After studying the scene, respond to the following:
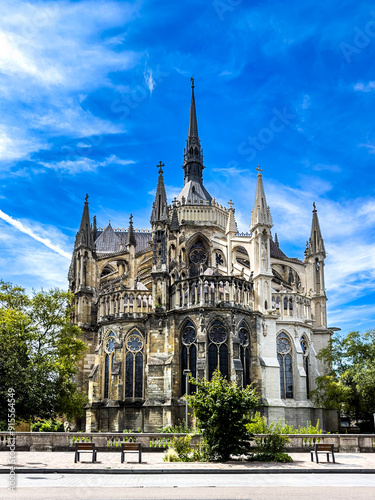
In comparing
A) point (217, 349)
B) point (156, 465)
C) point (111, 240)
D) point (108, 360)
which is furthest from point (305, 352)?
point (111, 240)

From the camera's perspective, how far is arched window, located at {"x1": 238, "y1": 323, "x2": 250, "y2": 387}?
38.5 meters

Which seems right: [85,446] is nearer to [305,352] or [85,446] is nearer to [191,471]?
[191,471]

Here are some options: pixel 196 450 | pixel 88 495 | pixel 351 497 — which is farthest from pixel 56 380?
pixel 351 497

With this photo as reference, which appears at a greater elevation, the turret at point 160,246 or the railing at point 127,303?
the turret at point 160,246

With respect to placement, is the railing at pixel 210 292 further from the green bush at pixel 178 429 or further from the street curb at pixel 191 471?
the street curb at pixel 191 471

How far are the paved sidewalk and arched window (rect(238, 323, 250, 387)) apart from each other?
612 inches

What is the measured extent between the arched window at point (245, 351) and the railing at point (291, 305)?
460cm

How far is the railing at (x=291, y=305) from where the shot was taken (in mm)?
43281

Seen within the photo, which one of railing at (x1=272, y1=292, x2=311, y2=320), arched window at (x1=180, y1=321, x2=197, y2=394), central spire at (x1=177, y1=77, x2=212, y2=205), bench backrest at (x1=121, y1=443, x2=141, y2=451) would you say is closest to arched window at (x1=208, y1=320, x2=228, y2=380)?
arched window at (x1=180, y1=321, x2=197, y2=394)

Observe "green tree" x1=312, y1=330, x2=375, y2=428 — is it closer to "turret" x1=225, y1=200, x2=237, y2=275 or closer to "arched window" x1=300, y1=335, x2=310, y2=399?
"arched window" x1=300, y1=335, x2=310, y2=399

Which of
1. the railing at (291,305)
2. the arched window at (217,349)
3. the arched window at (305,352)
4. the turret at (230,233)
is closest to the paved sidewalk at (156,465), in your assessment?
the arched window at (217,349)

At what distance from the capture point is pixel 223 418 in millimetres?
21484

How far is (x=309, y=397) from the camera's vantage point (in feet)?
140

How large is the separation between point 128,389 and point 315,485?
25.7m
